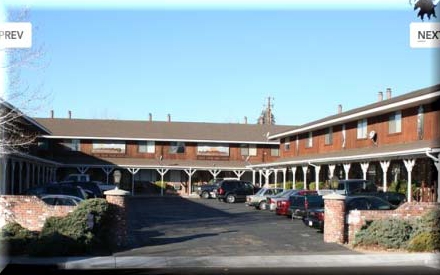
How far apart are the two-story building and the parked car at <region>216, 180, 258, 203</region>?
361cm

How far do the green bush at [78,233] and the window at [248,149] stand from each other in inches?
1774

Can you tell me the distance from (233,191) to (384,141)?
14.3 meters

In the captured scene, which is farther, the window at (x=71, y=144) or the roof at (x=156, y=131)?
the roof at (x=156, y=131)

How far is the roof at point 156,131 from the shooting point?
61.2 metres

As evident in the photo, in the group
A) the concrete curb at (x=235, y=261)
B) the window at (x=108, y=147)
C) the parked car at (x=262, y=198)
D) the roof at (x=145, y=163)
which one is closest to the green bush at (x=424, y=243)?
the concrete curb at (x=235, y=261)

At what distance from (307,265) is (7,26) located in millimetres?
9972

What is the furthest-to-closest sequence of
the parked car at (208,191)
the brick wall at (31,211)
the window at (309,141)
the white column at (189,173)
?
the white column at (189,173) → the parked car at (208,191) → the window at (309,141) → the brick wall at (31,211)

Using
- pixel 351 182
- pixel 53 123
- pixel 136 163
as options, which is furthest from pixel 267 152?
pixel 351 182

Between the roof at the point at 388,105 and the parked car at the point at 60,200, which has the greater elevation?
the roof at the point at 388,105

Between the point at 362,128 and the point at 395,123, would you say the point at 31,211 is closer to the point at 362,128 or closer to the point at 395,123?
the point at 395,123

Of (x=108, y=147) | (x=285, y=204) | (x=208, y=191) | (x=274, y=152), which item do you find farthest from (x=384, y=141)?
(x=108, y=147)

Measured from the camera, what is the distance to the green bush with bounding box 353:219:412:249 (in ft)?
60.6

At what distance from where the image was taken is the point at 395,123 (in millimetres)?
34250

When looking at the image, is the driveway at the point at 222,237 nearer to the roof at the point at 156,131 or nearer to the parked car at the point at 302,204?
the parked car at the point at 302,204
